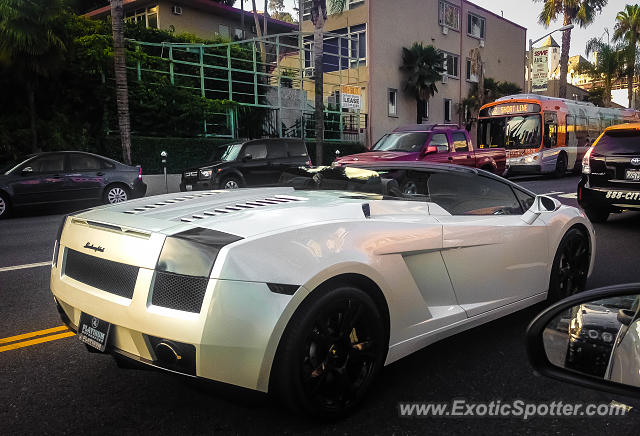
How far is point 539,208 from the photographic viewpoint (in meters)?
4.17

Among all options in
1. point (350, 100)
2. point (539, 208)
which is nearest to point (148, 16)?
point (350, 100)

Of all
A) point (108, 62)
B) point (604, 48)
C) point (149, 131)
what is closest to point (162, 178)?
point (149, 131)

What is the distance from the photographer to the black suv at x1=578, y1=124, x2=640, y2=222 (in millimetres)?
7930

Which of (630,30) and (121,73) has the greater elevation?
(630,30)

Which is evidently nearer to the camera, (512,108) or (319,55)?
(319,55)

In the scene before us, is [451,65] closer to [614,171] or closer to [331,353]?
[614,171]

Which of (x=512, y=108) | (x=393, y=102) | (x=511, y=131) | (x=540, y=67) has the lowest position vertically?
(x=511, y=131)

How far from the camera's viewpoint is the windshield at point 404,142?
523 inches

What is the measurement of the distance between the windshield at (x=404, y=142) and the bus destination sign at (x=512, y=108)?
9606 mm

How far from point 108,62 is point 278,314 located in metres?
17.8

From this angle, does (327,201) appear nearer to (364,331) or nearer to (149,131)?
(364,331)

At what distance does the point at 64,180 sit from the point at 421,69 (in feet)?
72.7

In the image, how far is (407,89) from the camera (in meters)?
30.1

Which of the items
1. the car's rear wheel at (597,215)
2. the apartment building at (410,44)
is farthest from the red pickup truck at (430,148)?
the apartment building at (410,44)
